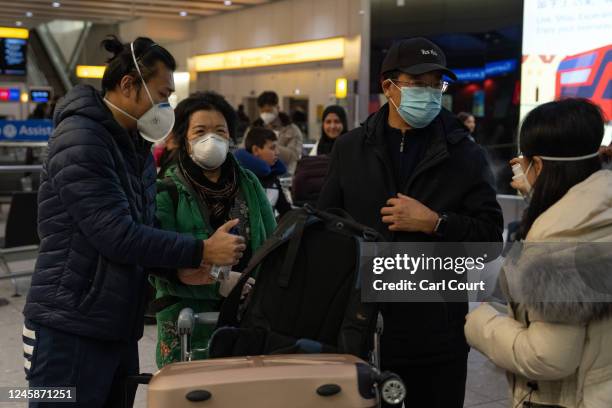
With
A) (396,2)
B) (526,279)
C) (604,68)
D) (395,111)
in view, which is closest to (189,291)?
(395,111)

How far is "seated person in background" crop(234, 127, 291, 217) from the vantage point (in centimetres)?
504

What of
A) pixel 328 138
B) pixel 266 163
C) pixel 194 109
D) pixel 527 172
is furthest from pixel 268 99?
pixel 527 172

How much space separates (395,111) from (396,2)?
11.1 meters

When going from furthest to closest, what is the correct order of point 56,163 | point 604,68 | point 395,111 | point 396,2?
1. point 396,2
2. point 604,68
3. point 395,111
4. point 56,163

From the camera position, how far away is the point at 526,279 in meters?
1.80

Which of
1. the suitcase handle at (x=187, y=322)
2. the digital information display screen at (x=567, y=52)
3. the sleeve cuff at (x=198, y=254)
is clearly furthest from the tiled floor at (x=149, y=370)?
the digital information display screen at (x=567, y=52)

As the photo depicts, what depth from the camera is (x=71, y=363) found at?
6.98 ft

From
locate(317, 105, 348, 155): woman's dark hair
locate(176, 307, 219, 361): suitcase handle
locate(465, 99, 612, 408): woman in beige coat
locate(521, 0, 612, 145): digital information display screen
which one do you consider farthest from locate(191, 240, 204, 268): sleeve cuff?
locate(521, 0, 612, 145): digital information display screen

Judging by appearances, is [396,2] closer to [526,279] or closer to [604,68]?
[604,68]

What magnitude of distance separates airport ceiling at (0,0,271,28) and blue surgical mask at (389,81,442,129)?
64.5 ft

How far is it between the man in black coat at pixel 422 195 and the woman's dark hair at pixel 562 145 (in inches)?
18.6

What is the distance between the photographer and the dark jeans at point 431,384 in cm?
236

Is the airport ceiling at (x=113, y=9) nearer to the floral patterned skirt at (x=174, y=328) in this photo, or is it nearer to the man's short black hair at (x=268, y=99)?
the man's short black hair at (x=268, y=99)

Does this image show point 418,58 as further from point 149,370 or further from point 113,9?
point 113,9
